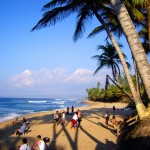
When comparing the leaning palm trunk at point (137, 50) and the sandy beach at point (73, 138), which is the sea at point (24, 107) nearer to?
the sandy beach at point (73, 138)

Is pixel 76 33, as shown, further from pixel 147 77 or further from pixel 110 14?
pixel 147 77

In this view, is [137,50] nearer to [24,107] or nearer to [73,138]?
[73,138]

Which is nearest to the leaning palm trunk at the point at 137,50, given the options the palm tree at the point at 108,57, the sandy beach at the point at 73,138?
the sandy beach at the point at 73,138

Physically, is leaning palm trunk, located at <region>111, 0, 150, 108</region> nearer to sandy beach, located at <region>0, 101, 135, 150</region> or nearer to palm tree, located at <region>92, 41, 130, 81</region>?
sandy beach, located at <region>0, 101, 135, 150</region>

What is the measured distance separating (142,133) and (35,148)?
4.89 meters

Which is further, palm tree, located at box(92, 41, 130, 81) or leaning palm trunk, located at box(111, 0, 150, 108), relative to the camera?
palm tree, located at box(92, 41, 130, 81)

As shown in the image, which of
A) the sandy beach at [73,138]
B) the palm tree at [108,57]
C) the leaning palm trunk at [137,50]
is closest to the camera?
the leaning palm trunk at [137,50]

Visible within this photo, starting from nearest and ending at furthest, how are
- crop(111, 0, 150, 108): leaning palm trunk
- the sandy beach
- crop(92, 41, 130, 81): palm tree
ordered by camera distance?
crop(111, 0, 150, 108): leaning palm trunk < the sandy beach < crop(92, 41, 130, 81): palm tree

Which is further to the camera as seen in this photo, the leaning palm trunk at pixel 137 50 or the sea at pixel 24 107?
the sea at pixel 24 107

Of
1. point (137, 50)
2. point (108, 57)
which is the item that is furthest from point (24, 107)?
point (137, 50)

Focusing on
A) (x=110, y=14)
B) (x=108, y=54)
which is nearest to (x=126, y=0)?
(x=110, y=14)

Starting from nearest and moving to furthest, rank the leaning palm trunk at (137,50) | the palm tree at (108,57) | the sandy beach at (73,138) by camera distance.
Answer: the leaning palm trunk at (137,50)
the sandy beach at (73,138)
the palm tree at (108,57)

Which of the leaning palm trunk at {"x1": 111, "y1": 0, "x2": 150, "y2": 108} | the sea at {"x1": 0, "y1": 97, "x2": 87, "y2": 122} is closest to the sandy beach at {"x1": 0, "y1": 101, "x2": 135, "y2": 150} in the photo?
the leaning palm trunk at {"x1": 111, "y1": 0, "x2": 150, "y2": 108}

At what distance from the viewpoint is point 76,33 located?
2131 cm
